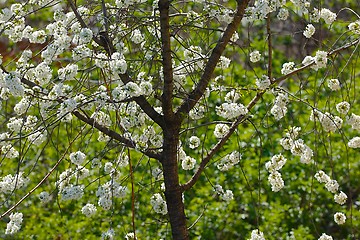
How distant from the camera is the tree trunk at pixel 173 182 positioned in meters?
2.19

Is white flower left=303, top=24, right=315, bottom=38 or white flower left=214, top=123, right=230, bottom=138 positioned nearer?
white flower left=303, top=24, right=315, bottom=38

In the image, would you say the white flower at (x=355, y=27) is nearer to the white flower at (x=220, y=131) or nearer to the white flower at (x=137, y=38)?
the white flower at (x=220, y=131)

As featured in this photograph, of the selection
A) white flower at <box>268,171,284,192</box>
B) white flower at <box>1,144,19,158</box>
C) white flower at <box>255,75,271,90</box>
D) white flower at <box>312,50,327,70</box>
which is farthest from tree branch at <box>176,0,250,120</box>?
white flower at <box>1,144,19,158</box>

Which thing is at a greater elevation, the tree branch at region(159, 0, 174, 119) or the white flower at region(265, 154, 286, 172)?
the tree branch at region(159, 0, 174, 119)

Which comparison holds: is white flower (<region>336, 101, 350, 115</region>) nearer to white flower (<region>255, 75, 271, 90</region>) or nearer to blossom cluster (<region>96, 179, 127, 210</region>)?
white flower (<region>255, 75, 271, 90</region>)

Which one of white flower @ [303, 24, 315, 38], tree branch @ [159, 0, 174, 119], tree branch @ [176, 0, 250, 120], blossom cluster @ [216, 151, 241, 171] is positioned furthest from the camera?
blossom cluster @ [216, 151, 241, 171]

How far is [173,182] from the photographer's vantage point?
2.21m

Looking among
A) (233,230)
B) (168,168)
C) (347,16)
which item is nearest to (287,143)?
(168,168)

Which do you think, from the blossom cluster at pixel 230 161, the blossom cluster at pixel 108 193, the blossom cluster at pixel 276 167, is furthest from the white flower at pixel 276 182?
the blossom cluster at pixel 108 193

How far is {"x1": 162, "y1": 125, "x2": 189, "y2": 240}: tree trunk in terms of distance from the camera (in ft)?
7.18

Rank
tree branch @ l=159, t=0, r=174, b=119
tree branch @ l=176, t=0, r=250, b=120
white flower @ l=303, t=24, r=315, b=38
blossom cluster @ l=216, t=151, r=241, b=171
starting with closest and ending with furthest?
tree branch @ l=159, t=0, r=174, b=119
tree branch @ l=176, t=0, r=250, b=120
white flower @ l=303, t=24, r=315, b=38
blossom cluster @ l=216, t=151, r=241, b=171

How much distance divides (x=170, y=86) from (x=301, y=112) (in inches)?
86.0

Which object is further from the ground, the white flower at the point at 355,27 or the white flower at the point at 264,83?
the white flower at the point at 355,27

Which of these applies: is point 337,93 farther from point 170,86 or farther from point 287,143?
point 170,86
